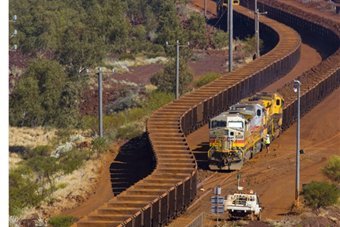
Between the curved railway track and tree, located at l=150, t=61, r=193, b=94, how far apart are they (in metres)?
4.95

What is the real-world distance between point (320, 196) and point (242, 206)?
4.33 meters

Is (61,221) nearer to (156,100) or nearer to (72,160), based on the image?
(72,160)

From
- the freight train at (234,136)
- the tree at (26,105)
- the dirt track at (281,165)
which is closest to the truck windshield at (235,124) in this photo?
the freight train at (234,136)

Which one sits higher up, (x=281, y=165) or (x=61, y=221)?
(x=61, y=221)

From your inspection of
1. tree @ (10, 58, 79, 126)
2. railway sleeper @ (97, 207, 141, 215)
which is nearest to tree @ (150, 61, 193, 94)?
tree @ (10, 58, 79, 126)

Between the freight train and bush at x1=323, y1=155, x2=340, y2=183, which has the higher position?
the freight train

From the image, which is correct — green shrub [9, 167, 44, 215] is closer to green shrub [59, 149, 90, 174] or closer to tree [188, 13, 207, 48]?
green shrub [59, 149, 90, 174]

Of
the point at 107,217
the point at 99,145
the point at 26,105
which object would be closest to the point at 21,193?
the point at 99,145

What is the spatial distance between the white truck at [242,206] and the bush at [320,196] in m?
3.22

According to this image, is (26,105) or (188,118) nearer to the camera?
(188,118)

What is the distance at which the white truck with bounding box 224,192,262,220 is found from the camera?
3338 cm

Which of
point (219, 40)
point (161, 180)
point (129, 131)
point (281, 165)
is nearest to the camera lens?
point (161, 180)

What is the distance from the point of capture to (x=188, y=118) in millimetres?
51969
